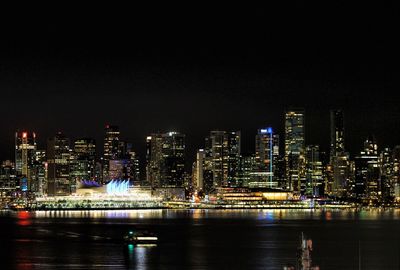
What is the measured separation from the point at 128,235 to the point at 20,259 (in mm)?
21279

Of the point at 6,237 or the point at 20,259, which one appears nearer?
the point at 20,259

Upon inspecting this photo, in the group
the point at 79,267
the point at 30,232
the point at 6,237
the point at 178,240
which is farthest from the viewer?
the point at 30,232

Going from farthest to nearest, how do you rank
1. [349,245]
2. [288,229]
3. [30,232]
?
[288,229] → [30,232] → [349,245]

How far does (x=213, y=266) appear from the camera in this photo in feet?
231

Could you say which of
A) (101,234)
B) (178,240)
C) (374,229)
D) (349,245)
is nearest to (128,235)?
(178,240)

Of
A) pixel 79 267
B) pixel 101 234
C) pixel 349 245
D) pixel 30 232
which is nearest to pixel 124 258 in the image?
pixel 79 267

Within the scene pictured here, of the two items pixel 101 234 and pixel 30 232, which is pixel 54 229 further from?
pixel 101 234

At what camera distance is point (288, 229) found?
12494 cm

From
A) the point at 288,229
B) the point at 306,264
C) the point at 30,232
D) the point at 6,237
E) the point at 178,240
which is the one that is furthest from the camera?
the point at 288,229

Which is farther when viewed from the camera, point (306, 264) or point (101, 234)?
point (101, 234)

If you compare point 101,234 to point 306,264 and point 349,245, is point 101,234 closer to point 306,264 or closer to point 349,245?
point 349,245

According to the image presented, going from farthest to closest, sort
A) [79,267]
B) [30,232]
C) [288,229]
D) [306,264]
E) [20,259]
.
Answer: [288,229] < [30,232] < [20,259] < [79,267] < [306,264]

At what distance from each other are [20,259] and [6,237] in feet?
114

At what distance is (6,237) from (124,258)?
37.2 m
